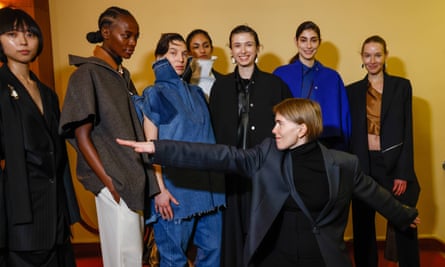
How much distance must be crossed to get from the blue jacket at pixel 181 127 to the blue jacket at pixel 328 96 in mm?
729

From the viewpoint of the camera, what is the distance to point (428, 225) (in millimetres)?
3434

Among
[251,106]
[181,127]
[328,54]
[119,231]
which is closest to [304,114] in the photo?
[251,106]

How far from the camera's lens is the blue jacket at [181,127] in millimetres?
1920

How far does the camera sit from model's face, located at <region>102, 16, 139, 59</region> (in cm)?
188

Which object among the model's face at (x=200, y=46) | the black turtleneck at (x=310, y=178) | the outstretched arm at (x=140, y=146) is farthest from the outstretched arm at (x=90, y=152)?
the model's face at (x=200, y=46)

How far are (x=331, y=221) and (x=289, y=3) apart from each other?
210 centimetres

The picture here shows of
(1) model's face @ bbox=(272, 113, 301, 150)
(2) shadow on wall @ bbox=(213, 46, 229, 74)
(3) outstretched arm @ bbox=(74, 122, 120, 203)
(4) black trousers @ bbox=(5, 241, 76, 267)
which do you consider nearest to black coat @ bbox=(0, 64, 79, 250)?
(4) black trousers @ bbox=(5, 241, 76, 267)

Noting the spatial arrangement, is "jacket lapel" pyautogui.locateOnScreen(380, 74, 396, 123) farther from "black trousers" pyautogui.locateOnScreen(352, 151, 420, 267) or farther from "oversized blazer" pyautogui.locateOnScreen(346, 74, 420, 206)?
"black trousers" pyautogui.locateOnScreen(352, 151, 420, 267)

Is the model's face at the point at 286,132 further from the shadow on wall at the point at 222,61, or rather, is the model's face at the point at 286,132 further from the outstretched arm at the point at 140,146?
the shadow on wall at the point at 222,61

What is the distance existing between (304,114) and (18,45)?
4.18ft

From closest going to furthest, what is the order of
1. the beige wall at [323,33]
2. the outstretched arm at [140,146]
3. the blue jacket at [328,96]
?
the outstretched arm at [140,146] < the blue jacket at [328,96] < the beige wall at [323,33]

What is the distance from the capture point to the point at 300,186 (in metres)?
1.78

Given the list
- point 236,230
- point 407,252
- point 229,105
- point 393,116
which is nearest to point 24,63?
point 229,105

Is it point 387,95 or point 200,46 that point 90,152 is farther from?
point 387,95
